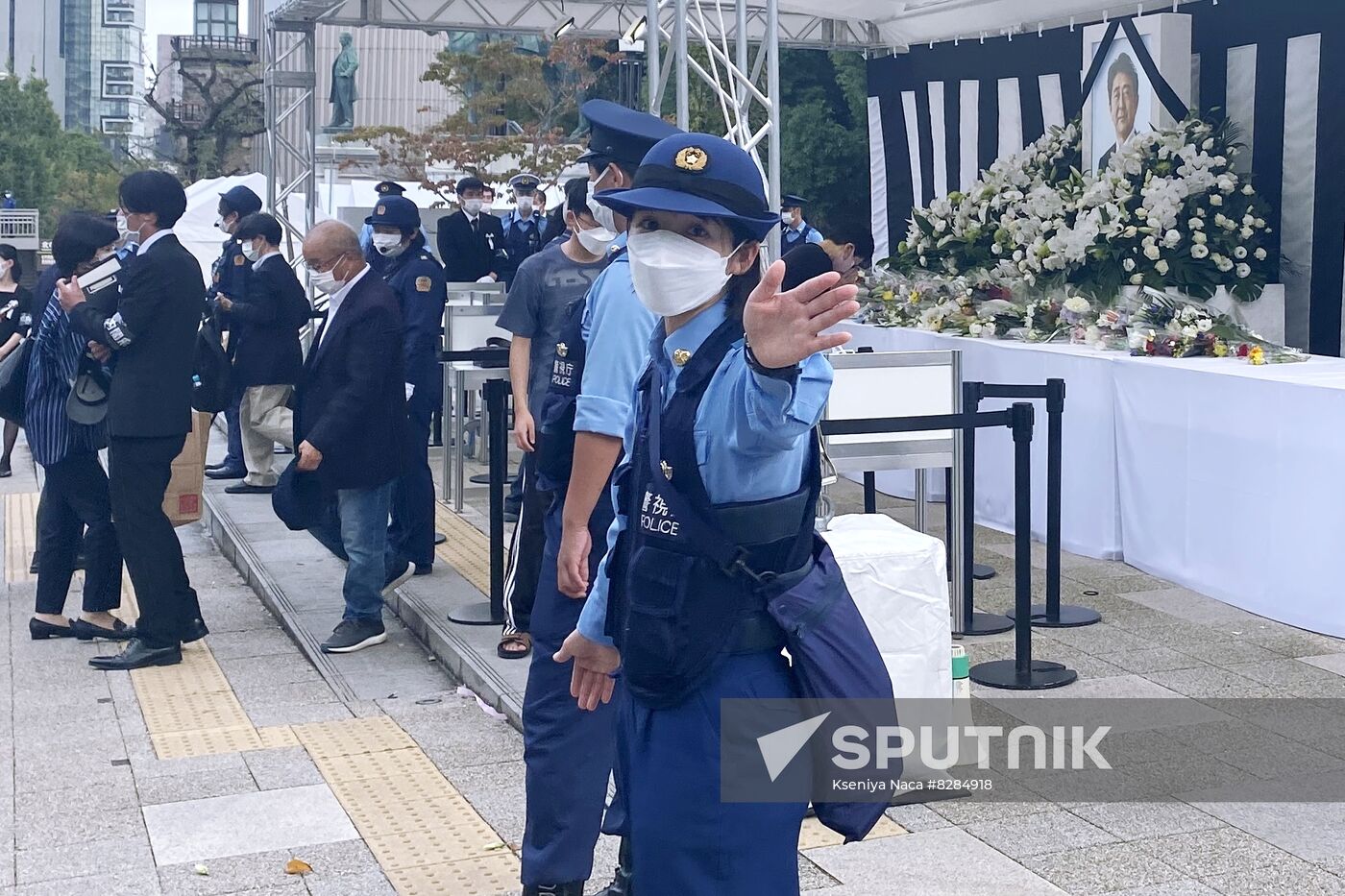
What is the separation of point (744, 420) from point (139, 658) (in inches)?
201

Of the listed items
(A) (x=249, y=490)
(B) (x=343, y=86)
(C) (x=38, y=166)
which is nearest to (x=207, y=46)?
(C) (x=38, y=166)

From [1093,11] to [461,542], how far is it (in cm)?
628

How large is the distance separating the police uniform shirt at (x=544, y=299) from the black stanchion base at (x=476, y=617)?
1387 millimetres

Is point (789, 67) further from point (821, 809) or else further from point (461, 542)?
point (821, 809)

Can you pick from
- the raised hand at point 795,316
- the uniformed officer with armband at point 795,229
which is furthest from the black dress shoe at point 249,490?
the raised hand at point 795,316

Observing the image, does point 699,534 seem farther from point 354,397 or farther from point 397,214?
point 397,214

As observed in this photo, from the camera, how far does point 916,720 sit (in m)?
4.98

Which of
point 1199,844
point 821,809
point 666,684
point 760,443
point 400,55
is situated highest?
point 400,55

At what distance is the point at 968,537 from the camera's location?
7.10 metres

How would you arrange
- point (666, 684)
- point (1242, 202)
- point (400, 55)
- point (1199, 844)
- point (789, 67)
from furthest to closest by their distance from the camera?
point (400, 55) → point (789, 67) → point (1242, 202) → point (1199, 844) → point (666, 684)

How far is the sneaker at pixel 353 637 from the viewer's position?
7102 millimetres

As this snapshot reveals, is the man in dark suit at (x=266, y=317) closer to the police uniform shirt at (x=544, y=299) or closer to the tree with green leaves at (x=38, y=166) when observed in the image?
the police uniform shirt at (x=544, y=299)

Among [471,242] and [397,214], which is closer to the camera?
[397,214]

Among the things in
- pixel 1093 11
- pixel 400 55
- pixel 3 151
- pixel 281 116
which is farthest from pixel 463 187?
pixel 3 151
